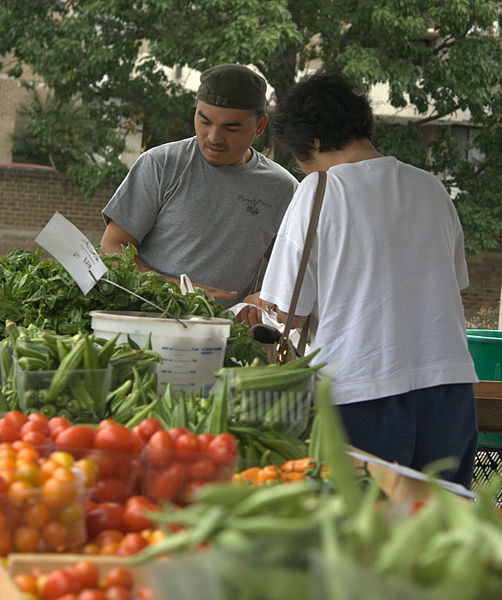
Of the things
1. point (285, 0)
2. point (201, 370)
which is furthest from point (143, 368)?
point (285, 0)

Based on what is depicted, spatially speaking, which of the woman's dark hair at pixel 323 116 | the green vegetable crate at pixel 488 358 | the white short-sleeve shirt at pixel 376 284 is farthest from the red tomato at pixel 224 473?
the green vegetable crate at pixel 488 358

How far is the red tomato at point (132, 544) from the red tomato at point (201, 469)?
6.7 inches

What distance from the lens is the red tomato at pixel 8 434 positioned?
1.66 metres

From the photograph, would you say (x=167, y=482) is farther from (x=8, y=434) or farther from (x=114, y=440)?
(x=8, y=434)

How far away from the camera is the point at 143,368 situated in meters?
2.31

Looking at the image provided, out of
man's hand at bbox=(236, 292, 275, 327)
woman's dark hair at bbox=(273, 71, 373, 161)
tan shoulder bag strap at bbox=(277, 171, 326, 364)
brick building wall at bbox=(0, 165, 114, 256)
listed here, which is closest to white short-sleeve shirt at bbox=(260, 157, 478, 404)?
tan shoulder bag strap at bbox=(277, 171, 326, 364)

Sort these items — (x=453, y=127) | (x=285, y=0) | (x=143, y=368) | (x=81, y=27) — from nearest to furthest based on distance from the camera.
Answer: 1. (x=143, y=368)
2. (x=285, y=0)
3. (x=81, y=27)
4. (x=453, y=127)

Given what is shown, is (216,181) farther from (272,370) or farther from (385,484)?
(385,484)

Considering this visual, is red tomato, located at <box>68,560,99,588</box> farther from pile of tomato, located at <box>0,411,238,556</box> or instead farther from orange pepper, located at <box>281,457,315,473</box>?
orange pepper, located at <box>281,457,315,473</box>

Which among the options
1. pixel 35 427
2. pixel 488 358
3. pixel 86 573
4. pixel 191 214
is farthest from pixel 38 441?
pixel 488 358

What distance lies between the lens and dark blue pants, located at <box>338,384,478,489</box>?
8.84 feet

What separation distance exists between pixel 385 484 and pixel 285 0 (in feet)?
41.0

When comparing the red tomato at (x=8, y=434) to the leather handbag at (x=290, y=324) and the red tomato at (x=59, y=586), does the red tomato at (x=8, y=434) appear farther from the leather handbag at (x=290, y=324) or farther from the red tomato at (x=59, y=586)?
the leather handbag at (x=290, y=324)

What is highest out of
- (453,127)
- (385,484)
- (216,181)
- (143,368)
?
(453,127)
